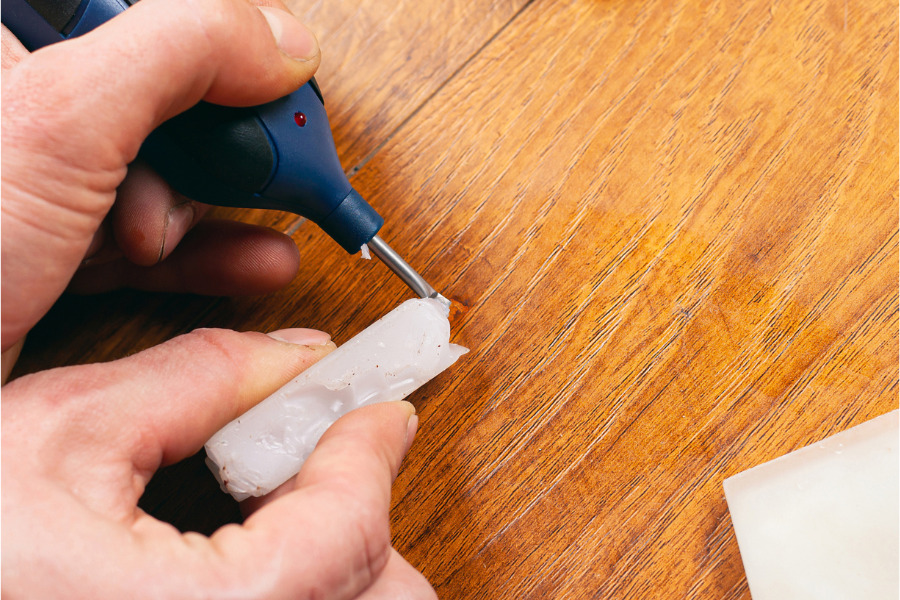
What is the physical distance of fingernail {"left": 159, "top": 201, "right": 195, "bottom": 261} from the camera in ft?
1.41

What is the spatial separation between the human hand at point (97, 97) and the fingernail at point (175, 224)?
0.22 feet

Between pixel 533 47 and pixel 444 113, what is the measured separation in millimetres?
98

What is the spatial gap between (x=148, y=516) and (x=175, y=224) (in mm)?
204

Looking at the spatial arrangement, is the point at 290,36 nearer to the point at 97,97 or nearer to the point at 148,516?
the point at 97,97

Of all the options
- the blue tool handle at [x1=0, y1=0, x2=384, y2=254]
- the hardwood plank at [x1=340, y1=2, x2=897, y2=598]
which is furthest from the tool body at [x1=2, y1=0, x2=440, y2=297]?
the hardwood plank at [x1=340, y1=2, x2=897, y2=598]

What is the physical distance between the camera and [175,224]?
0.43 meters

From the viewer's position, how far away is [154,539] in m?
0.31

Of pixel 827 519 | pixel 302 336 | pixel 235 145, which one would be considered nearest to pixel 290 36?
pixel 235 145

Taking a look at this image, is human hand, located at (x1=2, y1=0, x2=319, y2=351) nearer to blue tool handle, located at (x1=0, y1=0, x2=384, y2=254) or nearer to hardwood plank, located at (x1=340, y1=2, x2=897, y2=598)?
blue tool handle, located at (x1=0, y1=0, x2=384, y2=254)

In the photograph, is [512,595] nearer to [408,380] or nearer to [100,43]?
[408,380]

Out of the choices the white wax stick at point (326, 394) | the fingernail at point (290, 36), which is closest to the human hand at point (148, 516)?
the white wax stick at point (326, 394)

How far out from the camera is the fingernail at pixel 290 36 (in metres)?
0.39

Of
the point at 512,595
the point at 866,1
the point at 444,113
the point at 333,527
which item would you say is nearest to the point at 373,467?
the point at 333,527

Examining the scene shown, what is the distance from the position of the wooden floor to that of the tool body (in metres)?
0.10
